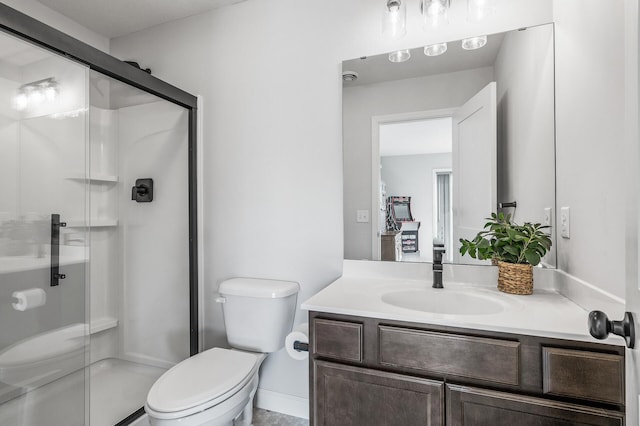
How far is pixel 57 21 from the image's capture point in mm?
2045

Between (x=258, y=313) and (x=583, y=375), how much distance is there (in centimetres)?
131

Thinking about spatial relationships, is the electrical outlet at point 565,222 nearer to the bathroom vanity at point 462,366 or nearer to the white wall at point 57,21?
the bathroom vanity at point 462,366

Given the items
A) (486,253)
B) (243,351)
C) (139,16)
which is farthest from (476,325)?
(139,16)

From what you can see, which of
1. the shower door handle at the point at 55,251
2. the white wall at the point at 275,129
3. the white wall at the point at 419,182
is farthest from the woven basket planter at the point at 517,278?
the shower door handle at the point at 55,251

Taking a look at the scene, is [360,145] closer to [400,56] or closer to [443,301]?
[400,56]

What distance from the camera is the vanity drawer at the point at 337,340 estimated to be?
1143 mm

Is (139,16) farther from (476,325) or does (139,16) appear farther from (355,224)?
(476,325)

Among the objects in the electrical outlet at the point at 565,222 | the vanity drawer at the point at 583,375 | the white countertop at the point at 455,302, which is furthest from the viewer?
the electrical outlet at the point at 565,222

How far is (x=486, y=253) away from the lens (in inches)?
54.9

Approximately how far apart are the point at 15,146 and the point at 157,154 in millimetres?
820

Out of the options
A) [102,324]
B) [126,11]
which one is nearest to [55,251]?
[102,324]

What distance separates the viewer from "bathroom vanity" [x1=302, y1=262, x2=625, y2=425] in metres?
0.90

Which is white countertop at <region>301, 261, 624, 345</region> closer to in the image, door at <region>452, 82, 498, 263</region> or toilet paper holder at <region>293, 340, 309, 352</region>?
door at <region>452, 82, 498, 263</region>

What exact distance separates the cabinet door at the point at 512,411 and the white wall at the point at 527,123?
0.66 metres
